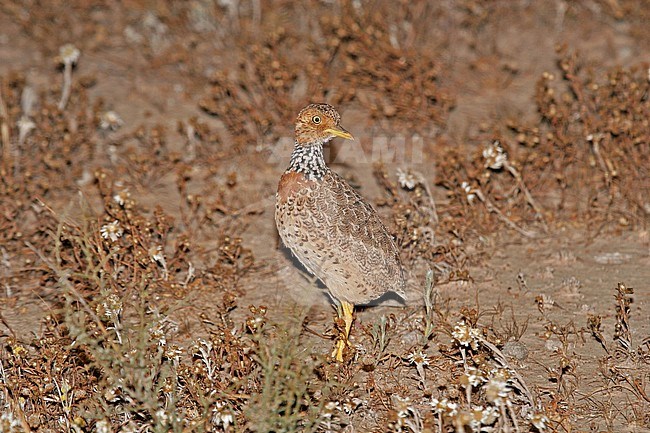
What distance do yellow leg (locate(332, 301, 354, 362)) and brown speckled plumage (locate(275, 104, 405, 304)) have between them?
0.23 feet

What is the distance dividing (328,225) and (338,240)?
10 cm

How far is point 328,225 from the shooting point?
470 cm

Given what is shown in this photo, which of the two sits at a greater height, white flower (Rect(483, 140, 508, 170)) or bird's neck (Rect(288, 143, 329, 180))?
white flower (Rect(483, 140, 508, 170))

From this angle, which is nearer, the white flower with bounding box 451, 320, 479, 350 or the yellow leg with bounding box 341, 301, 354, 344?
the white flower with bounding box 451, 320, 479, 350

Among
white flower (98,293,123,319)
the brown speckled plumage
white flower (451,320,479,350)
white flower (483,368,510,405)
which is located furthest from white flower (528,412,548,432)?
→ white flower (98,293,123,319)

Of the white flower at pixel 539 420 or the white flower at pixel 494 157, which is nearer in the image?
the white flower at pixel 539 420

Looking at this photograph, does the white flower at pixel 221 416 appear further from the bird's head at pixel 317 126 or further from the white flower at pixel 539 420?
the bird's head at pixel 317 126

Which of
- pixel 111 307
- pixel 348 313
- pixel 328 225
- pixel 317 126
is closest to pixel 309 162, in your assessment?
pixel 317 126

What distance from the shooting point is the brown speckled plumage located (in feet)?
15.4

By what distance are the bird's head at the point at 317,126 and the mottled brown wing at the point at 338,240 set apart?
0.23 meters

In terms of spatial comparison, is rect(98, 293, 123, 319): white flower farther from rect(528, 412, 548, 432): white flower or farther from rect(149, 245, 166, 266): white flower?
rect(528, 412, 548, 432): white flower

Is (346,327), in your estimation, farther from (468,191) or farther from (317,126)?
(468,191)

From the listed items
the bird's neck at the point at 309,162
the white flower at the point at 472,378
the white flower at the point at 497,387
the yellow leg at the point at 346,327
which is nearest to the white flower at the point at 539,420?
the white flower at the point at 497,387

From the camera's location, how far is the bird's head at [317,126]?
484 centimetres
